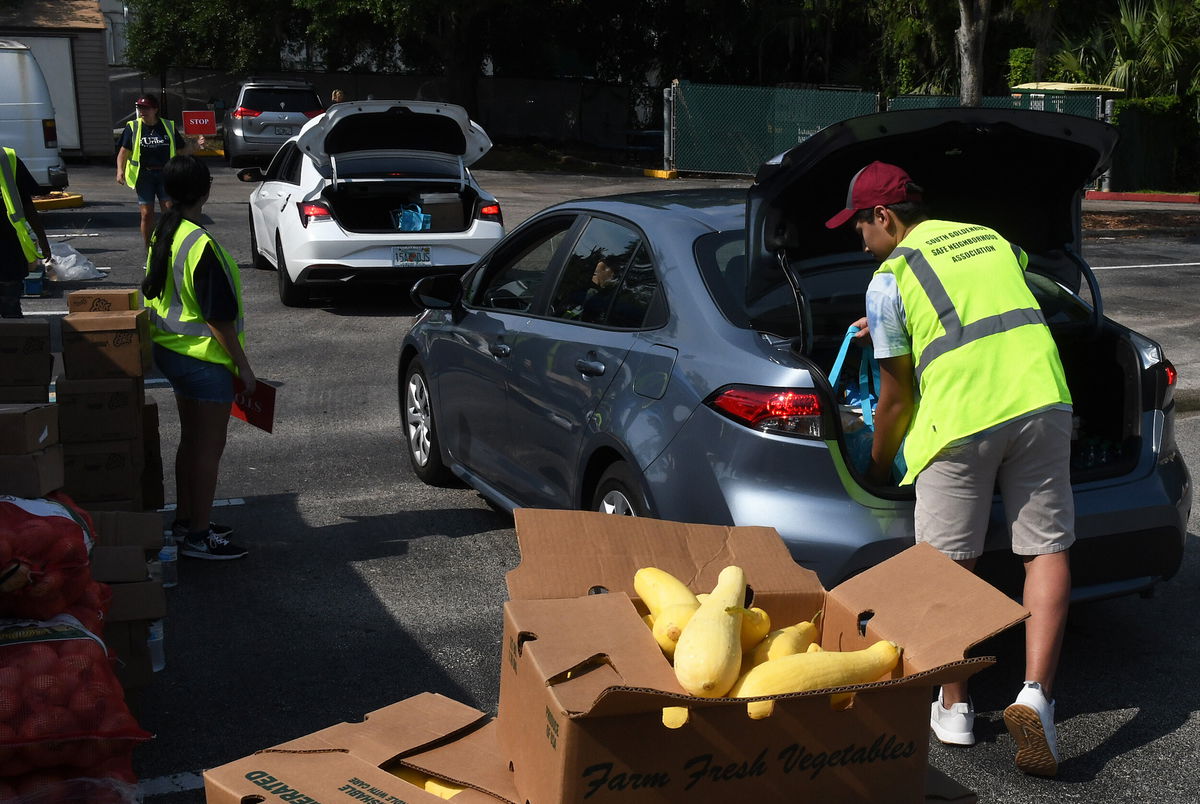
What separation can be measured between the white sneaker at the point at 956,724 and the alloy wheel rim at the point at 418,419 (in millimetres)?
3314

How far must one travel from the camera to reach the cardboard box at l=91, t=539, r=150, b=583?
405 centimetres

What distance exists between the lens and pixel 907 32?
2972 cm

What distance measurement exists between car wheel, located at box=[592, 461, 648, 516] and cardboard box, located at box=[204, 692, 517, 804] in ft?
5.35

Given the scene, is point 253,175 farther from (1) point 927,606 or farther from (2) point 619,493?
(1) point 927,606

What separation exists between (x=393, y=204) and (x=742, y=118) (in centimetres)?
1495

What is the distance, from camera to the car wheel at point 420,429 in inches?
256

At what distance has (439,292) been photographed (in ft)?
20.0

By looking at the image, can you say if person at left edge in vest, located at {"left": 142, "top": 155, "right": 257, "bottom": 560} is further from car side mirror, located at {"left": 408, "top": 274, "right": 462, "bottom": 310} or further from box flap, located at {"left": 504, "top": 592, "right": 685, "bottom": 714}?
box flap, located at {"left": 504, "top": 592, "right": 685, "bottom": 714}

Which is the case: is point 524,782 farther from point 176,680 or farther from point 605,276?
point 605,276

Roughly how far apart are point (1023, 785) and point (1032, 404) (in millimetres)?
1112

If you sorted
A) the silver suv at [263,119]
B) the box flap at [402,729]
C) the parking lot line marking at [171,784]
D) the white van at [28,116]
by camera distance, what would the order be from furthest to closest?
the silver suv at [263,119]
the white van at [28,116]
the parking lot line marking at [171,784]
the box flap at [402,729]

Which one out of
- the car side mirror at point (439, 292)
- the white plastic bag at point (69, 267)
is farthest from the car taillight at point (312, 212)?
the car side mirror at point (439, 292)

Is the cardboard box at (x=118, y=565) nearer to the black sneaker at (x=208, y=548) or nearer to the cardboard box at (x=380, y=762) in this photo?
the black sneaker at (x=208, y=548)

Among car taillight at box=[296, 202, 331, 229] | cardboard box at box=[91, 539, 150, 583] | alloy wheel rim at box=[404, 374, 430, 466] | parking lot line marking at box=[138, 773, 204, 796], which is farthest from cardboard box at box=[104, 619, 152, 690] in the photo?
car taillight at box=[296, 202, 331, 229]
